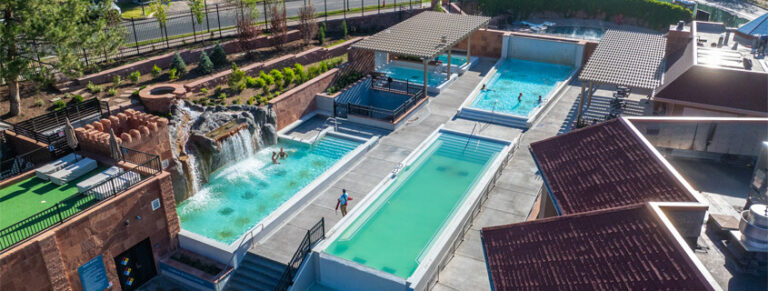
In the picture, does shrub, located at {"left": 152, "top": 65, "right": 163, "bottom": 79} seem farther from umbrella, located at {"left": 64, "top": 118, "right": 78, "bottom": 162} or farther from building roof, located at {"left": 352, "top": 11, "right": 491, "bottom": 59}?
building roof, located at {"left": 352, "top": 11, "right": 491, "bottom": 59}

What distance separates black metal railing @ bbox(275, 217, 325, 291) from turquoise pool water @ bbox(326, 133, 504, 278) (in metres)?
0.78

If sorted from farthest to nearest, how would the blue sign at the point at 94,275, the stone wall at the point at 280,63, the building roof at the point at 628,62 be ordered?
the stone wall at the point at 280,63
the building roof at the point at 628,62
the blue sign at the point at 94,275

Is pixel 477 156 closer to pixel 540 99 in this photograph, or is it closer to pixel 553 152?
pixel 540 99

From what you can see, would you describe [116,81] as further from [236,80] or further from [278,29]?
[278,29]

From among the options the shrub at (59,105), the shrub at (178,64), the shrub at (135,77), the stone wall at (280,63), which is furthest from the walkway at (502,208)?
the shrub at (135,77)

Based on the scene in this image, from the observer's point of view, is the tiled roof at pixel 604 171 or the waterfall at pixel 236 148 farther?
the waterfall at pixel 236 148

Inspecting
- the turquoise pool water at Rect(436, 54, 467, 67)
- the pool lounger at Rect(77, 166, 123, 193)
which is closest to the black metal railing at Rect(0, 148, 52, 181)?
the pool lounger at Rect(77, 166, 123, 193)

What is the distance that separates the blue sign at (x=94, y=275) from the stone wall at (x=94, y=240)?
16 cm

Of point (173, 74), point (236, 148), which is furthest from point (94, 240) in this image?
point (173, 74)

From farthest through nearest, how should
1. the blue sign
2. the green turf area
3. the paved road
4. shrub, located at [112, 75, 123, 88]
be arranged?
1. the paved road
2. shrub, located at [112, 75, 123, 88]
3. the blue sign
4. the green turf area

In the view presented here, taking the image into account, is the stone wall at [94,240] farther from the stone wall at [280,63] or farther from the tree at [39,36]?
the stone wall at [280,63]

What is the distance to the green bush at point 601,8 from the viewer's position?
56250mm

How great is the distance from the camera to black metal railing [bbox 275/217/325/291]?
64.3 ft

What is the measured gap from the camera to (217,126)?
89.1 ft
